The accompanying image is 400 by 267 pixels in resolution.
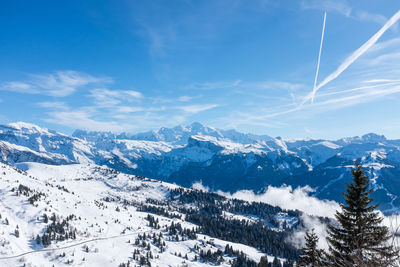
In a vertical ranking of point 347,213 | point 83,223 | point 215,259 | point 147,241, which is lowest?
point 215,259

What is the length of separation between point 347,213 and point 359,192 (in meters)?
2.48

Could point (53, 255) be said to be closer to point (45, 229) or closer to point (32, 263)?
point (32, 263)

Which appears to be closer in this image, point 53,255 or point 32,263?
point 32,263

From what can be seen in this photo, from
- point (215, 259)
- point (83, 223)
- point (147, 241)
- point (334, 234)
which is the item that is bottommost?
point (215, 259)

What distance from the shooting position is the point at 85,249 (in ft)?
511

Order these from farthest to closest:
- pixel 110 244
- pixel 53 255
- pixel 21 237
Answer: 1. pixel 110 244
2. pixel 21 237
3. pixel 53 255

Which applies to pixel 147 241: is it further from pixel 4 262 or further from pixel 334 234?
pixel 334 234

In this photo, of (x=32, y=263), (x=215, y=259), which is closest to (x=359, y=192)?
(x=32, y=263)

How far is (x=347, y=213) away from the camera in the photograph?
85.1ft

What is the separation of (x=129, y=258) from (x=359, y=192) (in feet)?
538

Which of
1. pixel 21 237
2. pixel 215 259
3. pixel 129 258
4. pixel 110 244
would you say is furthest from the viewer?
pixel 215 259

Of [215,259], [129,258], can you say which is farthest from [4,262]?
[215,259]

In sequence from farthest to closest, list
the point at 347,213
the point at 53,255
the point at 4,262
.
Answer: the point at 53,255, the point at 4,262, the point at 347,213

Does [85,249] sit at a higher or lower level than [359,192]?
lower
